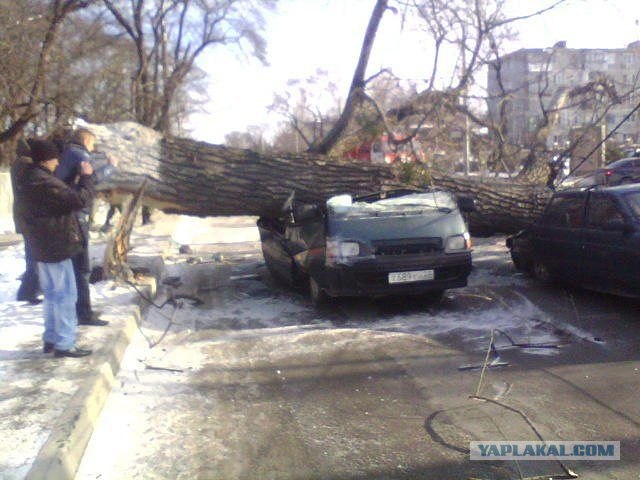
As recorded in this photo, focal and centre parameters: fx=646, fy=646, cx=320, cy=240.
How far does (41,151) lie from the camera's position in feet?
17.6

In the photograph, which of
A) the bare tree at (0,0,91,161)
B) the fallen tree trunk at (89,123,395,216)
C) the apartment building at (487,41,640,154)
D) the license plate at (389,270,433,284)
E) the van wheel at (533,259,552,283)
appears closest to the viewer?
the license plate at (389,270,433,284)

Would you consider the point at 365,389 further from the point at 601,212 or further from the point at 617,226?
the point at 601,212

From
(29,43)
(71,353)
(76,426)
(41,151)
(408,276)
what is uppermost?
(29,43)

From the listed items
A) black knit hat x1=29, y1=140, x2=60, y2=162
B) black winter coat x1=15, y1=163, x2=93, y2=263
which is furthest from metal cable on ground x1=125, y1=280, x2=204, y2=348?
black knit hat x1=29, y1=140, x2=60, y2=162

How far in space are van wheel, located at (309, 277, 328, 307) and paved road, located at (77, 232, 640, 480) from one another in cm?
13

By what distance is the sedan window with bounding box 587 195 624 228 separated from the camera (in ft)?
23.6

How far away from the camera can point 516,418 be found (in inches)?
172

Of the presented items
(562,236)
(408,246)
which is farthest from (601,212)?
(408,246)

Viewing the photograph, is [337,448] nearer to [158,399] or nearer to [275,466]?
[275,466]

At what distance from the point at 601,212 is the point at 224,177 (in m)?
4.96

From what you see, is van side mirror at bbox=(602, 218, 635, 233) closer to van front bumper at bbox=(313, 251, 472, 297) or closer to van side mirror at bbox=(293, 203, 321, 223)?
van front bumper at bbox=(313, 251, 472, 297)

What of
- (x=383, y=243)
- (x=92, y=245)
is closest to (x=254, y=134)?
(x=92, y=245)

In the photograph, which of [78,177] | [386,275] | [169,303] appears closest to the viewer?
[78,177]

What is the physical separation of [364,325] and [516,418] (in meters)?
2.88
